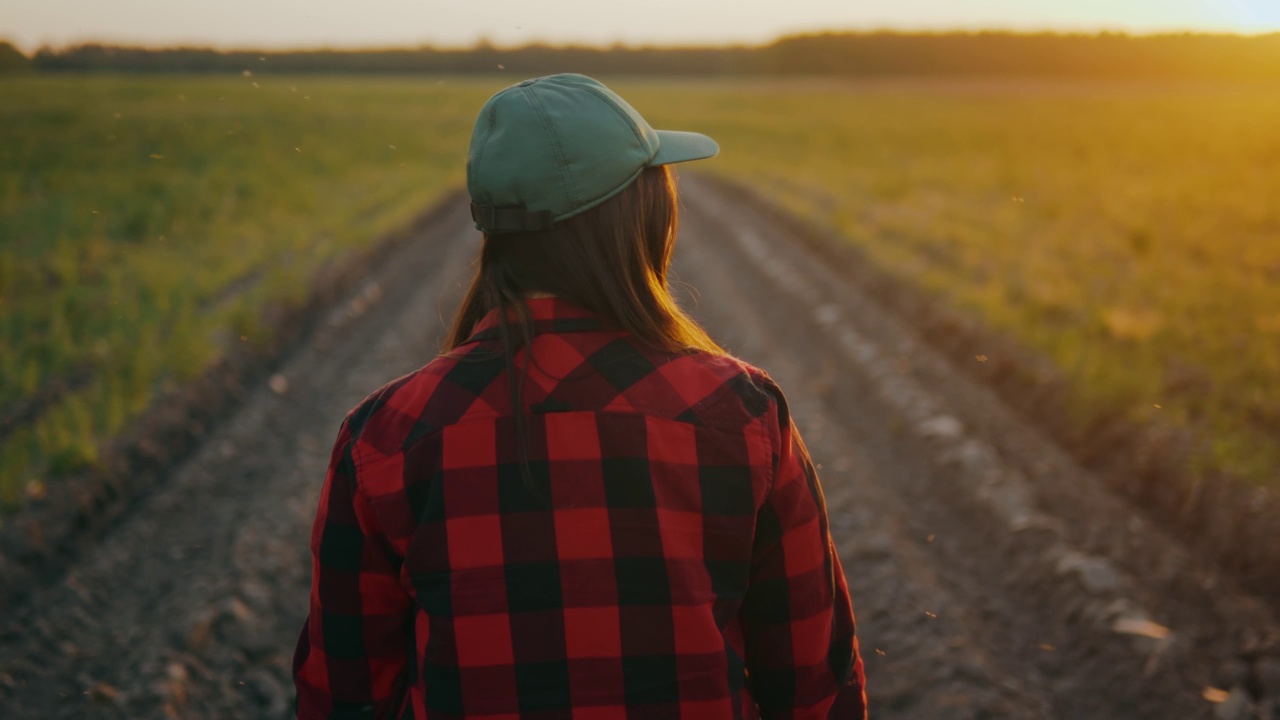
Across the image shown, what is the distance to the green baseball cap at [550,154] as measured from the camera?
1.39 metres

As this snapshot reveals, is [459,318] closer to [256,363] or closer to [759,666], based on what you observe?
[759,666]

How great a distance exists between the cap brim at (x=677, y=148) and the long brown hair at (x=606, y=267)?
2 centimetres

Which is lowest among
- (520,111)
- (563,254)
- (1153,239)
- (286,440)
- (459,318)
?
(286,440)

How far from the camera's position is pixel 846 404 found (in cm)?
634

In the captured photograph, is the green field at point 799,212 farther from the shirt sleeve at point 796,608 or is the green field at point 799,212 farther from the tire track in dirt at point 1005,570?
the shirt sleeve at point 796,608

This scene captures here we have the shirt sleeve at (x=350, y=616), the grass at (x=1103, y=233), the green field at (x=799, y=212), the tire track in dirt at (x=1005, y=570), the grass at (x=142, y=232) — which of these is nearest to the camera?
the shirt sleeve at (x=350, y=616)

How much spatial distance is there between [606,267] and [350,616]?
2.37 feet

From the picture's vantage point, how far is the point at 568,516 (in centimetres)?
132

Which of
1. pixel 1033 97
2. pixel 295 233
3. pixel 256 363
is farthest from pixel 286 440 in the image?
pixel 1033 97

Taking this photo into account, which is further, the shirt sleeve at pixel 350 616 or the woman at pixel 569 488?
the shirt sleeve at pixel 350 616

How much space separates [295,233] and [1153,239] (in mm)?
11521

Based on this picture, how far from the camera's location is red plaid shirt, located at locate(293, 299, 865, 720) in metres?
1.32

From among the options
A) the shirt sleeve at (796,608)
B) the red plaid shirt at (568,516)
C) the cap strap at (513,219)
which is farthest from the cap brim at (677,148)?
the shirt sleeve at (796,608)

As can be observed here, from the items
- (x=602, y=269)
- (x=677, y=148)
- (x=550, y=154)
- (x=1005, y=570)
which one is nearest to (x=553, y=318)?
(x=602, y=269)
